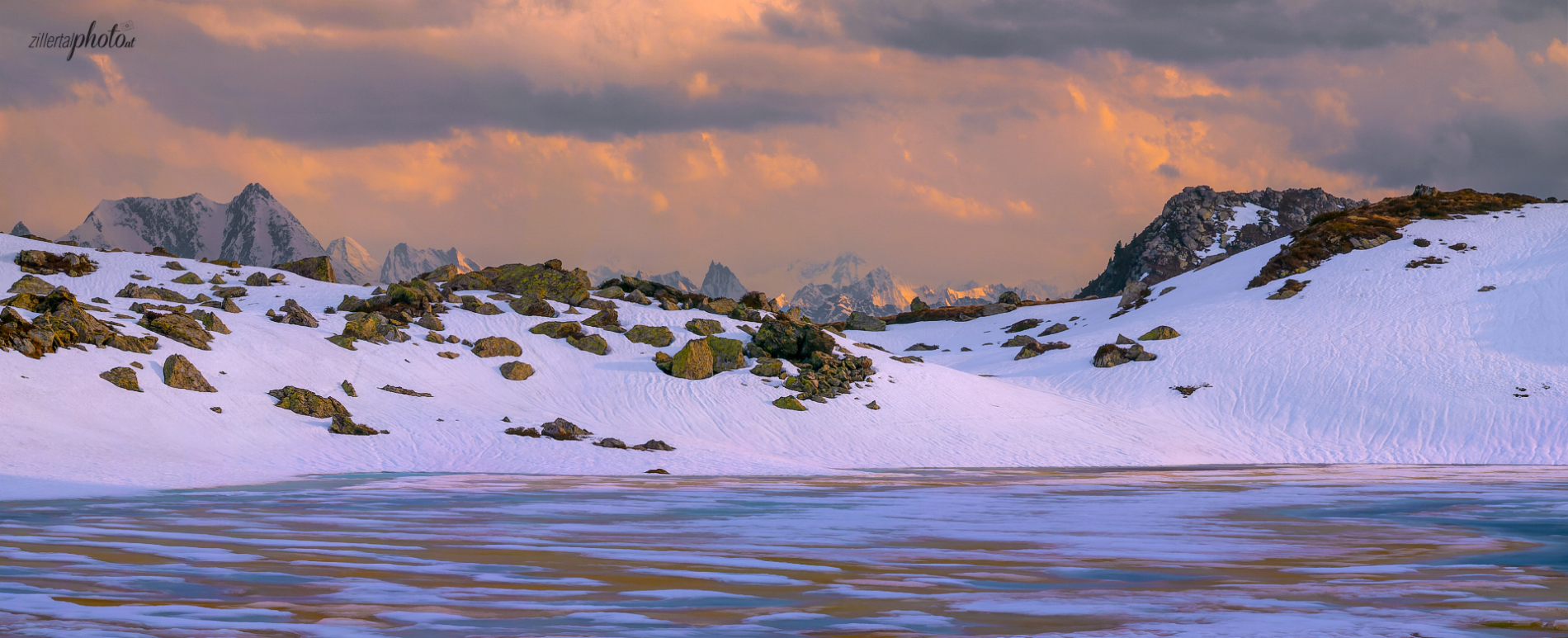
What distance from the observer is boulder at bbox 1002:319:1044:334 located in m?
97.4

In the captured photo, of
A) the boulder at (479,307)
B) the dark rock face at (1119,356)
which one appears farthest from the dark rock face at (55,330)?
the dark rock face at (1119,356)

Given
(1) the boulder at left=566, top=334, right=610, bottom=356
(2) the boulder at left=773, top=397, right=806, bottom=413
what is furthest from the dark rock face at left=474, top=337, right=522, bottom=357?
(2) the boulder at left=773, top=397, right=806, bottom=413

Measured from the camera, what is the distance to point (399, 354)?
48.5 meters

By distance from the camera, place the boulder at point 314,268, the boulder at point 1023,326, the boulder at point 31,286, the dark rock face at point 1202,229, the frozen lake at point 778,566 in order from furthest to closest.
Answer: the dark rock face at point 1202,229, the boulder at point 1023,326, the boulder at point 314,268, the boulder at point 31,286, the frozen lake at point 778,566

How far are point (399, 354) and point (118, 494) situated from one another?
2676cm

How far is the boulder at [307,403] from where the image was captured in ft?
129

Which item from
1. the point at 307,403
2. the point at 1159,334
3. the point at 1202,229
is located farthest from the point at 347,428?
the point at 1202,229

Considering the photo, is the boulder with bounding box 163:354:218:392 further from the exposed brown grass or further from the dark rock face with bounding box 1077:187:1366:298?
the dark rock face with bounding box 1077:187:1366:298

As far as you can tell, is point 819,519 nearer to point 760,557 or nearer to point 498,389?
point 760,557

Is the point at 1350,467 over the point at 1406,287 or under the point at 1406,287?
under

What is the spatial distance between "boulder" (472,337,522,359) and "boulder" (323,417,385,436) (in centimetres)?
1214

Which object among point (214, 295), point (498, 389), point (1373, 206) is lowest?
point (498, 389)

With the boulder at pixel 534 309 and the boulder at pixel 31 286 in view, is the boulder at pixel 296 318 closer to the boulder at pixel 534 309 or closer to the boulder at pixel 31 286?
the boulder at pixel 534 309

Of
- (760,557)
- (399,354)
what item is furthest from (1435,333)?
(760,557)
